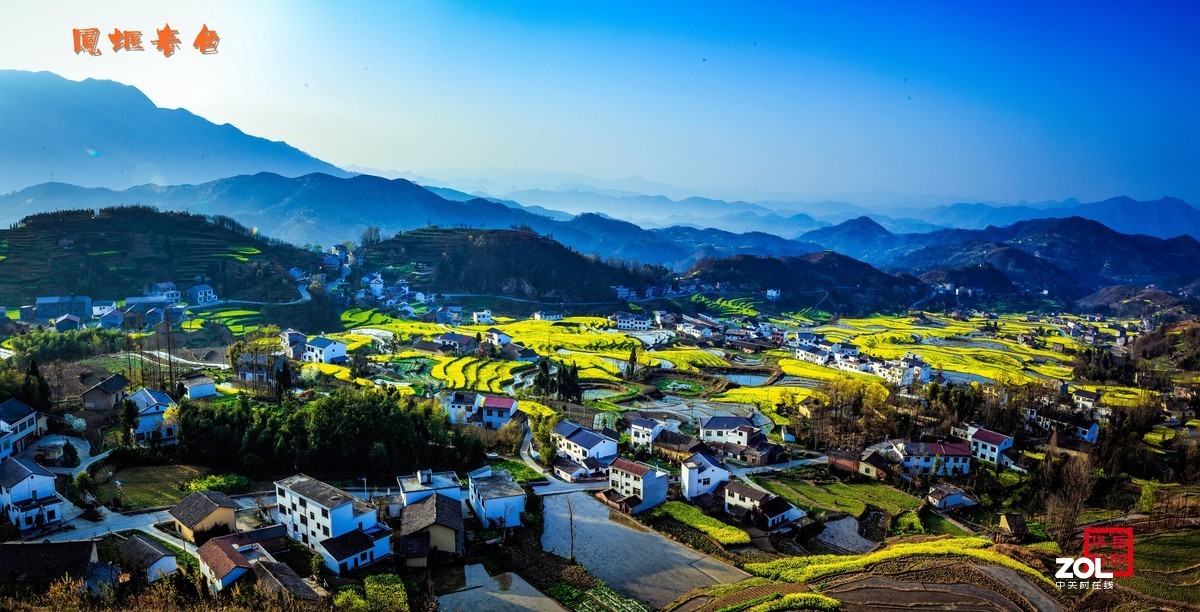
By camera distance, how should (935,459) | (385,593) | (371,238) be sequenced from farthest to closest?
1. (371,238)
2. (935,459)
3. (385,593)

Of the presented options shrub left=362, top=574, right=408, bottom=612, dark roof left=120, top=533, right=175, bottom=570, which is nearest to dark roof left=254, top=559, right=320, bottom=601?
shrub left=362, top=574, right=408, bottom=612

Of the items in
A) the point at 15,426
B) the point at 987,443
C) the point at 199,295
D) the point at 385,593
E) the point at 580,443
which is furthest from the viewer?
the point at 199,295

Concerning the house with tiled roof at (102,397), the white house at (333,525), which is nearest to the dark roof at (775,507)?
the white house at (333,525)

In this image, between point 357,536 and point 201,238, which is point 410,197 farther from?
point 357,536

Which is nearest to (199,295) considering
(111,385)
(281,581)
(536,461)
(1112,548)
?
(111,385)

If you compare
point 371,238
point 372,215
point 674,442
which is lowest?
point 674,442

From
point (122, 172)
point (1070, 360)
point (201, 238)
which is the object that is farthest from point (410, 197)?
point (1070, 360)

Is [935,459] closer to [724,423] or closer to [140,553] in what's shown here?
[724,423]

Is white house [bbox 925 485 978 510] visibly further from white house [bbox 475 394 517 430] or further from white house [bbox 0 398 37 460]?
white house [bbox 0 398 37 460]

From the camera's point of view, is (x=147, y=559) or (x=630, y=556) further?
(x=630, y=556)
